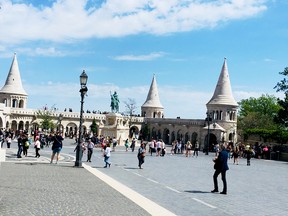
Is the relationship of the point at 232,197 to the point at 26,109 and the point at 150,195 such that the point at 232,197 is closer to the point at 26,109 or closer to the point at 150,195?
the point at 150,195

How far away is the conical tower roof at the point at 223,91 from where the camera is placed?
7800 centimetres

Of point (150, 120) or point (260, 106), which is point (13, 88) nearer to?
point (150, 120)

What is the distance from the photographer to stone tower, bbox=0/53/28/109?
87.0m

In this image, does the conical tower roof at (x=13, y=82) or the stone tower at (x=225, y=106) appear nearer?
the stone tower at (x=225, y=106)

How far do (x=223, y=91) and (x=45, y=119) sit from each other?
3111 centimetres

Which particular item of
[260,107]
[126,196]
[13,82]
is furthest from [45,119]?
[126,196]

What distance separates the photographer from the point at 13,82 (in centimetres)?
8788

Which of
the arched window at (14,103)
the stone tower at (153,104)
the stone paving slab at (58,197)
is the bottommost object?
the stone paving slab at (58,197)

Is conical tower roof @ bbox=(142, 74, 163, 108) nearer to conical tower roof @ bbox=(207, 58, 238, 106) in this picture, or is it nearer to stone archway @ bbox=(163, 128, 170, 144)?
stone archway @ bbox=(163, 128, 170, 144)

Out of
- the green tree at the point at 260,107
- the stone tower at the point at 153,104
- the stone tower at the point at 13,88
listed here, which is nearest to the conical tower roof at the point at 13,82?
the stone tower at the point at 13,88

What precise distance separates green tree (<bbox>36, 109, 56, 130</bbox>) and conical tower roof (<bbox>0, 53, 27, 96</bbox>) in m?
5.58

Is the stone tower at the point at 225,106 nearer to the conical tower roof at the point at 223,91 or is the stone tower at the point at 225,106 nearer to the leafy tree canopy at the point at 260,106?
the conical tower roof at the point at 223,91

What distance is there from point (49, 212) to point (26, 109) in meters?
83.6

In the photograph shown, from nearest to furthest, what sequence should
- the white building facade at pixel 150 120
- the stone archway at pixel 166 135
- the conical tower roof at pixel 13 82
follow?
the white building facade at pixel 150 120
the conical tower roof at pixel 13 82
the stone archway at pixel 166 135
